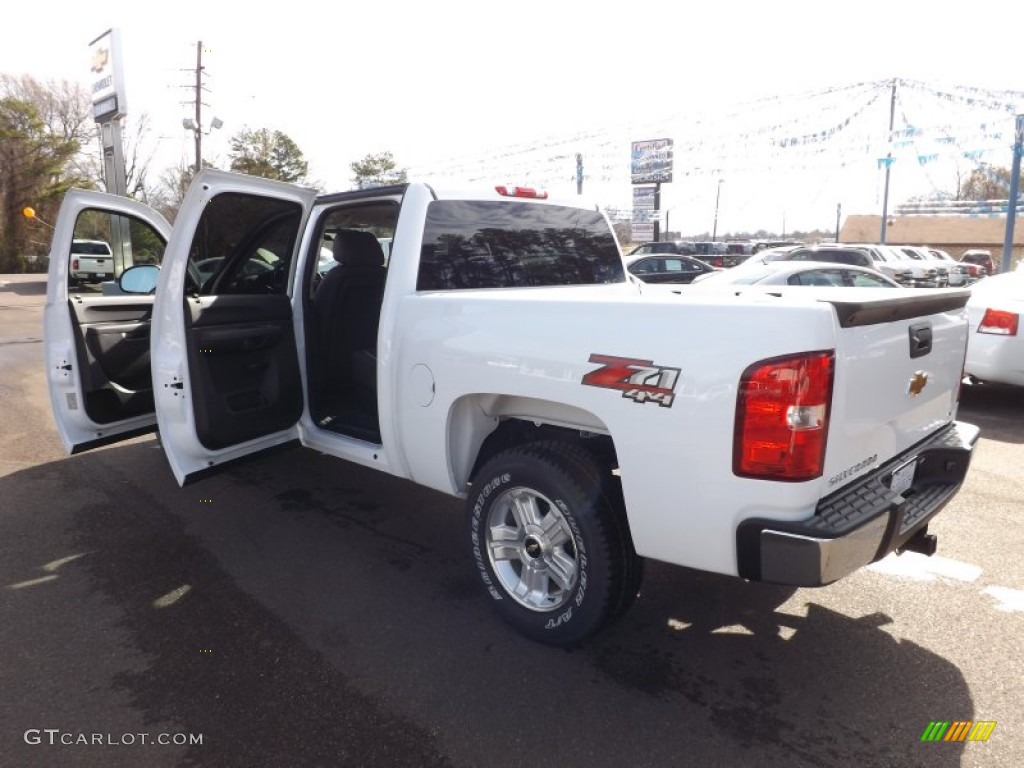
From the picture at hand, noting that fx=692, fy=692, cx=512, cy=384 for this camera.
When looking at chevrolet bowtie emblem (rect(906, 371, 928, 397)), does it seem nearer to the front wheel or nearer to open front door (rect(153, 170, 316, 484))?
the front wheel

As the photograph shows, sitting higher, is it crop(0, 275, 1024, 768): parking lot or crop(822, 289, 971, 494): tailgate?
crop(822, 289, 971, 494): tailgate

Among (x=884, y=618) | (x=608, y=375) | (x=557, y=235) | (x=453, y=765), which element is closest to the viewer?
(x=453, y=765)

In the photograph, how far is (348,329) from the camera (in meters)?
4.85

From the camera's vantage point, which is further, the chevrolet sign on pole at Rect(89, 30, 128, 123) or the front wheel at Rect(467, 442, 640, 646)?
the chevrolet sign on pole at Rect(89, 30, 128, 123)

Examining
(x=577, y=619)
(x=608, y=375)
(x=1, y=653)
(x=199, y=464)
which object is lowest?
(x=1, y=653)

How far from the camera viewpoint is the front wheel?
278 centimetres

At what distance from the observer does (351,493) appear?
5023 millimetres

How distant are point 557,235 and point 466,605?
2.24 meters

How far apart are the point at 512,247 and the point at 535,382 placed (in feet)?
4.57

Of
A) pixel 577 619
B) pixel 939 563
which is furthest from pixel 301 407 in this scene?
pixel 939 563

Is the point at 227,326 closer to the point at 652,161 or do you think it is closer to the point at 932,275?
the point at 932,275

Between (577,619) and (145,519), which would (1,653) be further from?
(577,619)

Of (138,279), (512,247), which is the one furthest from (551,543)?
(138,279)

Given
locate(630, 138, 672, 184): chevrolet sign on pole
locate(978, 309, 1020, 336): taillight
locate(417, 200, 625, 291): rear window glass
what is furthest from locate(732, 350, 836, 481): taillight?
locate(630, 138, 672, 184): chevrolet sign on pole
